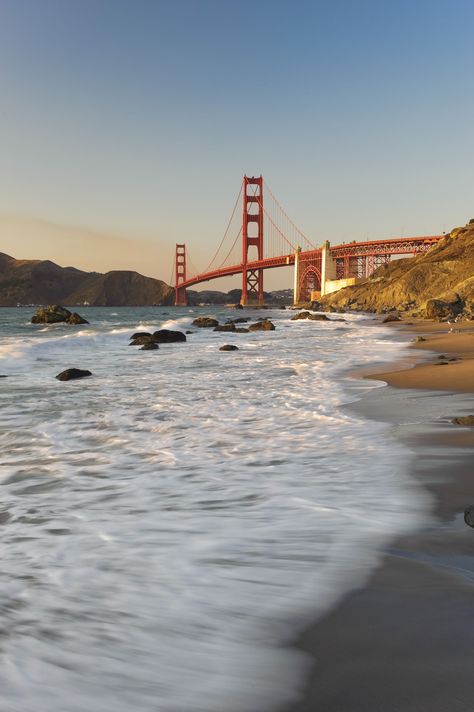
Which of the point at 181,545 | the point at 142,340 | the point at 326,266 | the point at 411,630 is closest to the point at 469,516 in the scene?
the point at 411,630

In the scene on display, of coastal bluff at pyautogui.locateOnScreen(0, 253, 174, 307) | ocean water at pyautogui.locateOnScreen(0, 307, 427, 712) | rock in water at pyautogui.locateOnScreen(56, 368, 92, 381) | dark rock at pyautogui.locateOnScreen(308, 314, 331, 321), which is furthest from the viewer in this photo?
coastal bluff at pyautogui.locateOnScreen(0, 253, 174, 307)

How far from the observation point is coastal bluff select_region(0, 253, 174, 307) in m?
153

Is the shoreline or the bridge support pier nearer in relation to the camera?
the shoreline

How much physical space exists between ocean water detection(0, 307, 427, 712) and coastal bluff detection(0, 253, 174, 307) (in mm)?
138596

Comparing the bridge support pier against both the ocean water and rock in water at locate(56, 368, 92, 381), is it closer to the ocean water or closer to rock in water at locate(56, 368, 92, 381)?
rock in water at locate(56, 368, 92, 381)

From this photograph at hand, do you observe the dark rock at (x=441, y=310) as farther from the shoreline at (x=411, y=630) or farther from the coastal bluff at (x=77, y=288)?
the coastal bluff at (x=77, y=288)

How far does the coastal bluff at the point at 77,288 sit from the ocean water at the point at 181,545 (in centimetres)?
13860

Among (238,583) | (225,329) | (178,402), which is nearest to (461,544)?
(238,583)

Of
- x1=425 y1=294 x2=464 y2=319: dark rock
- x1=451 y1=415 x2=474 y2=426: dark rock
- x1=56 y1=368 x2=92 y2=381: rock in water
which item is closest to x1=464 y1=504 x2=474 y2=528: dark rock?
x1=451 y1=415 x2=474 y2=426: dark rock

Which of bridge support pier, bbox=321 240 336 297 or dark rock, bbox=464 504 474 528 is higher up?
bridge support pier, bbox=321 240 336 297

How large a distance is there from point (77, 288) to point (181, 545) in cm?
17183

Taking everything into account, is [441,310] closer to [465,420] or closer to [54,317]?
[54,317]

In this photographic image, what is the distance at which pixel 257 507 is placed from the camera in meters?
3.34

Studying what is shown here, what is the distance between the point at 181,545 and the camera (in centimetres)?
280
